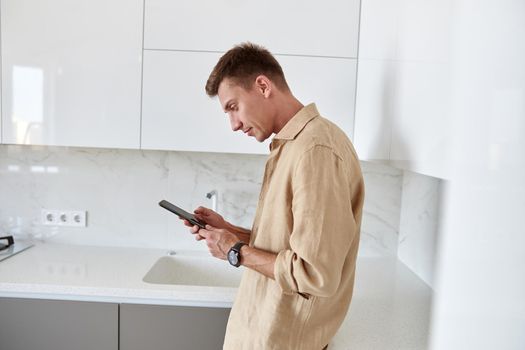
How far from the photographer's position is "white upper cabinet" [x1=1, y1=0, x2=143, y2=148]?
68.5 inches

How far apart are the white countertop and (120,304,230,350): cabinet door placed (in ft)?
0.10

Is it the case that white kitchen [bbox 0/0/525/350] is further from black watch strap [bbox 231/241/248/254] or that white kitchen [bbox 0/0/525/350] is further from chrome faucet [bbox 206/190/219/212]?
black watch strap [bbox 231/241/248/254]

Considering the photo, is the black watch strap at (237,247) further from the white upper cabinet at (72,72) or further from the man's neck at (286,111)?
the white upper cabinet at (72,72)

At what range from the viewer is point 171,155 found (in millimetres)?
2131

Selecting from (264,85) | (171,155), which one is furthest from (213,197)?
(264,85)

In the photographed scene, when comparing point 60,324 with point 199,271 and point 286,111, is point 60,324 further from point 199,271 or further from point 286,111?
point 286,111

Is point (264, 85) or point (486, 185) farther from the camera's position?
point (264, 85)

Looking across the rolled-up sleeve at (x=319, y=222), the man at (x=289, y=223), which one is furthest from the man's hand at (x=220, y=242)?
the rolled-up sleeve at (x=319, y=222)

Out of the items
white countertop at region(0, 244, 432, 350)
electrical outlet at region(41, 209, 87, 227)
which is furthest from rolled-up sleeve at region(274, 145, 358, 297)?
electrical outlet at region(41, 209, 87, 227)

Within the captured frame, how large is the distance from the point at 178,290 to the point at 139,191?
696mm

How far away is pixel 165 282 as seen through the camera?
1999mm

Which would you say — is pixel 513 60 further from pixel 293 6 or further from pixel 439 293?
pixel 293 6

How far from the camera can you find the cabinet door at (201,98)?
1.74m

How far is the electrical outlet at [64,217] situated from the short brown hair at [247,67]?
127 cm
